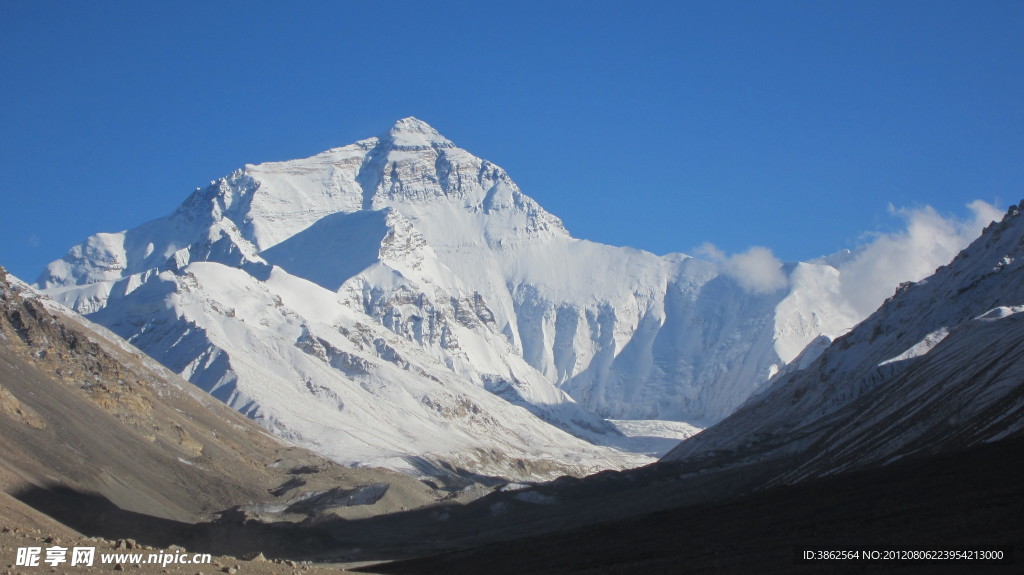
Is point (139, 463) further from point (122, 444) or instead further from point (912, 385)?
point (912, 385)

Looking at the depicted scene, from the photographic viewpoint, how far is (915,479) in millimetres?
65062

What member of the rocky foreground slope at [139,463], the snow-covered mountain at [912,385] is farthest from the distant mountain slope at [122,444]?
the snow-covered mountain at [912,385]

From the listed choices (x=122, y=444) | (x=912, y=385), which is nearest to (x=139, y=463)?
(x=122, y=444)

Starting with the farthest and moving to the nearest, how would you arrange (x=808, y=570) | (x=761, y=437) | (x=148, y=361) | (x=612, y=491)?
(x=148, y=361)
(x=761, y=437)
(x=612, y=491)
(x=808, y=570)

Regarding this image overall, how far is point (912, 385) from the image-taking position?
117 m

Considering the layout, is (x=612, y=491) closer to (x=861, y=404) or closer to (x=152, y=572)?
(x=861, y=404)

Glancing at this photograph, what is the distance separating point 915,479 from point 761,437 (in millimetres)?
79853

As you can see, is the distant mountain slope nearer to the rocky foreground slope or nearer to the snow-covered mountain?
the rocky foreground slope

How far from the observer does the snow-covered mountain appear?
308ft

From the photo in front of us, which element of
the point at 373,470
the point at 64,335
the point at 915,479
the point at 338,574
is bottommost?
the point at 338,574

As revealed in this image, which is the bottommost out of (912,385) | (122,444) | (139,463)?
(139,463)

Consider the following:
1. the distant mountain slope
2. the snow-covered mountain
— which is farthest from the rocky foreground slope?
the snow-covered mountain

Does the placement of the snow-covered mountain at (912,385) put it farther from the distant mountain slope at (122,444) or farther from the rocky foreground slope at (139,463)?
Answer: the distant mountain slope at (122,444)

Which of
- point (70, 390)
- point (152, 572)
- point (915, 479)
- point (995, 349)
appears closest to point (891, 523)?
point (915, 479)
